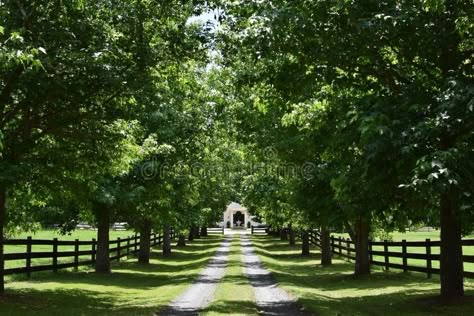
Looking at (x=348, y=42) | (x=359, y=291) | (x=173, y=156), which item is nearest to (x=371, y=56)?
(x=348, y=42)

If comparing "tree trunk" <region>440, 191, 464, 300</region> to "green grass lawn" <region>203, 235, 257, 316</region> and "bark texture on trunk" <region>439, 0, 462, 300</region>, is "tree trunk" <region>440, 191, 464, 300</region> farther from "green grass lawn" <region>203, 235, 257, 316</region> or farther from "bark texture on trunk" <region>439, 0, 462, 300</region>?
"green grass lawn" <region>203, 235, 257, 316</region>

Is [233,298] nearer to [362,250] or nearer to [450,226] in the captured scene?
[450,226]

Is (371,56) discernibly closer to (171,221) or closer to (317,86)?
(317,86)

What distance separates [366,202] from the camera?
1241 centimetres

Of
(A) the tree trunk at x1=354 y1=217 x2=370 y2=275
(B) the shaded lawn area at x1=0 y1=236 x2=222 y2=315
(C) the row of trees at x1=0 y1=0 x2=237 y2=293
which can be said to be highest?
(C) the row of trees at x1=0 y1=0 x2=237 y2=293

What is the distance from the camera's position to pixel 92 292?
17.7 m

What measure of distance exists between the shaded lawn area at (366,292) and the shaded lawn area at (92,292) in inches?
149

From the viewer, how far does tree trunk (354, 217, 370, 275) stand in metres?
22.2

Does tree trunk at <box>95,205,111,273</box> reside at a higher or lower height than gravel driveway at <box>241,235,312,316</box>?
higher

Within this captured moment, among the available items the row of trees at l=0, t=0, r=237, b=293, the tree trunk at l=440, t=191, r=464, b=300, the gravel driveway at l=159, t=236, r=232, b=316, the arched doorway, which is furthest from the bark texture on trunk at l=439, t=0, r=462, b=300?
the arched doorway

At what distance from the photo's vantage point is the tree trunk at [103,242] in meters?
Answer: 24.3

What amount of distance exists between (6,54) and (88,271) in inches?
739

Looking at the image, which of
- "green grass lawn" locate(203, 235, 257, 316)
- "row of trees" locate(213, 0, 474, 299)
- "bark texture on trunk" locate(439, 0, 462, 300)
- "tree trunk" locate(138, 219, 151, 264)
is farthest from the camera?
"tree trunk" locate(138, 219, 151, 264)

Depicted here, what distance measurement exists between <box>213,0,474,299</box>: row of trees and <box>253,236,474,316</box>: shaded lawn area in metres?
1.03
